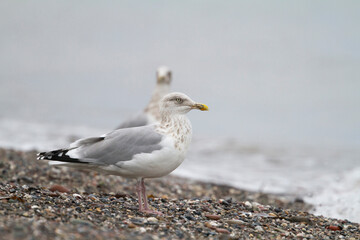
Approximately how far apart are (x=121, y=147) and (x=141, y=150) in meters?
0.26

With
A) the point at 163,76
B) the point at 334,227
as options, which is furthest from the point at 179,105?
the point at 163,76

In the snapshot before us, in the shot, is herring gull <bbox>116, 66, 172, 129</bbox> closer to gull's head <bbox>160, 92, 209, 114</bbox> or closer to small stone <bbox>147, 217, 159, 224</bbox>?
gull's head <bbox>160, 92, 209, 114</bbox>

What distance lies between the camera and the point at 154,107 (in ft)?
28.3

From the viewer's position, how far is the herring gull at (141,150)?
4.74 meters

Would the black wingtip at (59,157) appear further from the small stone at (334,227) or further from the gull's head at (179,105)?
the small stone at (334,227)

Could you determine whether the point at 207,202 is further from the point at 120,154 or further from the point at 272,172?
the point at 272,172

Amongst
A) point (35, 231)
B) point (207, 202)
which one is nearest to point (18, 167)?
point (207, 202)

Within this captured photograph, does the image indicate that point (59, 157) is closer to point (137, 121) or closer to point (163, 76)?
point (137, 121)

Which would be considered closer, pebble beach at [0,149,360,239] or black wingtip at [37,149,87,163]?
pebble beach at [0,149,360,239]

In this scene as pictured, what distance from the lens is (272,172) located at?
12727 mm

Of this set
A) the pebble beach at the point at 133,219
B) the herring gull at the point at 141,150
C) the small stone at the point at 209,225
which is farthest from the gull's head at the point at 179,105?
the small stone at the point at 209,225

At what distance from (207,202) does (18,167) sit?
3.52 meters

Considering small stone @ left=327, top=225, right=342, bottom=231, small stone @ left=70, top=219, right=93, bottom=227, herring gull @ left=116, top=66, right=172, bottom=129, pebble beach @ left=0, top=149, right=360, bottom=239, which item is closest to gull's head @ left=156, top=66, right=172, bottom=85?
herring gull @ left=116, top=66, right=172, bottom=129

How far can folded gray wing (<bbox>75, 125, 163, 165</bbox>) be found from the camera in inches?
191
